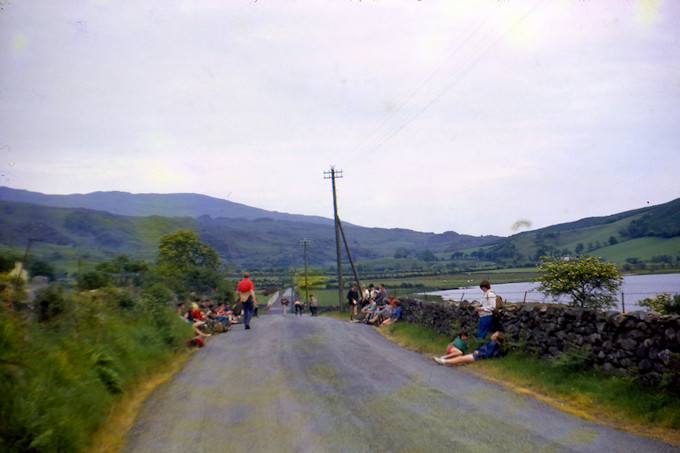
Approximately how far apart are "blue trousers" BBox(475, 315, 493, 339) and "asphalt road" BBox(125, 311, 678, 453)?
1.61 meters

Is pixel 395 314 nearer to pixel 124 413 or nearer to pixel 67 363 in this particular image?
pixel 124 413

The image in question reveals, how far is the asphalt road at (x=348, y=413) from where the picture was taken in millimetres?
6633

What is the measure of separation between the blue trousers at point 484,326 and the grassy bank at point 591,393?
1.08 metres

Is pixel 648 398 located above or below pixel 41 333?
below

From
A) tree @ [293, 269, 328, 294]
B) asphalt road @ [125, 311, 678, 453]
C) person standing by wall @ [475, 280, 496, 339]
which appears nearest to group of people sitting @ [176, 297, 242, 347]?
asphalt road @ [125, 311, 678, 453]

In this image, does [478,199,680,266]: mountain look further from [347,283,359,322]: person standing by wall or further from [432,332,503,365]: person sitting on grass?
[432,332,503,365]: person sitting on grass

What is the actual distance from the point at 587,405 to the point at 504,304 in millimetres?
5192

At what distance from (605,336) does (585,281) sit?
34.8 feet

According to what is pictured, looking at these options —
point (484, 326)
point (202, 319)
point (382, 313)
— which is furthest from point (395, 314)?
point (484, 326)

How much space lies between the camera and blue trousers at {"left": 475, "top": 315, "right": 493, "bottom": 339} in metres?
13.1

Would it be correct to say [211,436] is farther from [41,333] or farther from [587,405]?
[587,405]

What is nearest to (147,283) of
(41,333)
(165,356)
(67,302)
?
(165,356)

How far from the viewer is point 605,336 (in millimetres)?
9484

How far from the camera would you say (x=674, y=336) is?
784 cm
